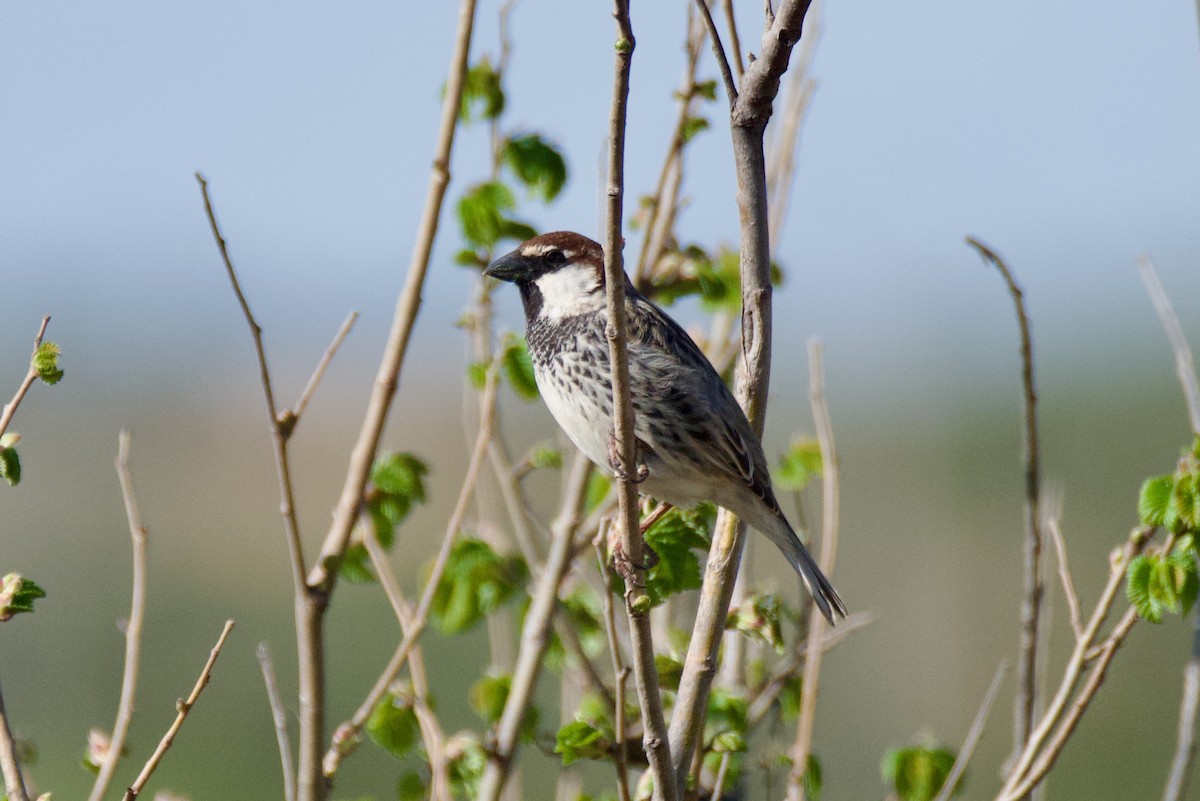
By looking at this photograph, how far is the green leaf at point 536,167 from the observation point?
256 cm

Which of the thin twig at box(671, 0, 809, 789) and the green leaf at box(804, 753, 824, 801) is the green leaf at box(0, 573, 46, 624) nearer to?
the thin twig at box(671, 0, 809, 789)

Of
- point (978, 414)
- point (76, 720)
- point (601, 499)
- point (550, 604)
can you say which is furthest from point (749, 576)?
point (978, 414)

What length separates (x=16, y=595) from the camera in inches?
58.5

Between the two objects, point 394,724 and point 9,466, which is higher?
point 9,466

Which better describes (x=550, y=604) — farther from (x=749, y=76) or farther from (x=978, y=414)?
(x=978, y=414)

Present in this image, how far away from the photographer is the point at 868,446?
10.5 m

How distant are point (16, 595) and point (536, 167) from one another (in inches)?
55.8

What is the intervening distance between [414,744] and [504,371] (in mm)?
770

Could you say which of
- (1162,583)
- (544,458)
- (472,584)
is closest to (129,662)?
(472,584)

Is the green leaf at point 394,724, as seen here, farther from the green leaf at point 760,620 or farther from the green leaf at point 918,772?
Answer: the green leaf at point 918,772

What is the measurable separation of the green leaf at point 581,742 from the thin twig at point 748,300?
0.57 feet

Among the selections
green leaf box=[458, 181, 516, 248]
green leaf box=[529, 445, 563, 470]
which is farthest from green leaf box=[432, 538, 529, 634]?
green leaf box=[458, 181, 516, 248]

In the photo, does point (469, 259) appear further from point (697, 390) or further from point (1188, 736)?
point (1188, 736)

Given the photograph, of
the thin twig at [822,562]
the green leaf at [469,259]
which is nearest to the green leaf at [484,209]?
the green leaf at [469,259]
